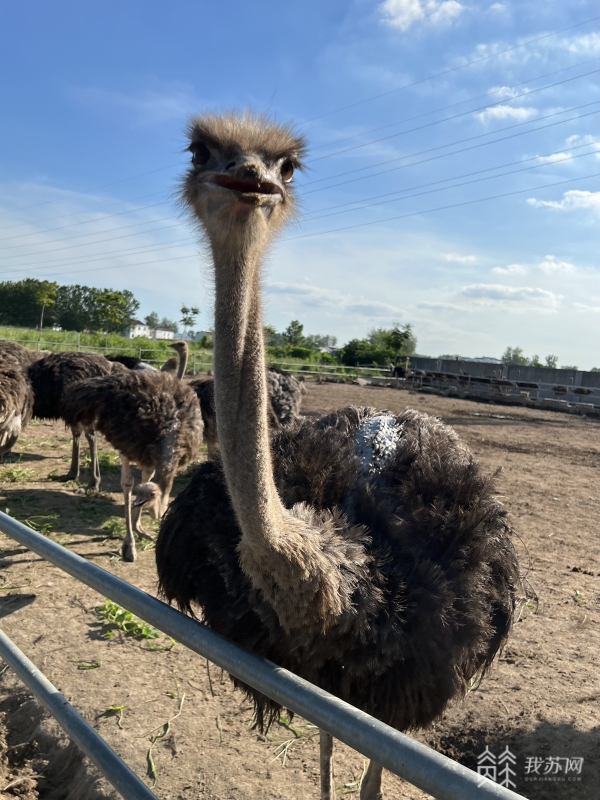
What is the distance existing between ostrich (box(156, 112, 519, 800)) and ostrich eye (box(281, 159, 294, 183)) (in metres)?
0.01

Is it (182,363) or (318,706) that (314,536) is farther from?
(182,363)

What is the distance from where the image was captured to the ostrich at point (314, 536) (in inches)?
61.8

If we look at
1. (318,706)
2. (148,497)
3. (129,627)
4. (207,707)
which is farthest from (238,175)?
(148,497)

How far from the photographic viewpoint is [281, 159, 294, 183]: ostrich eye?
1.82 metres

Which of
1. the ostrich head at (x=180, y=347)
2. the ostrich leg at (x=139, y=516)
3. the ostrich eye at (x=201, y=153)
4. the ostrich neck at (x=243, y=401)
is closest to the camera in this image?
the ostrich neck at (x=243, y=401)

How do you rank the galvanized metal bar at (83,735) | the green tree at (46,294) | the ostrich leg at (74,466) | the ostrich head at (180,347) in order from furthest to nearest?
the green tree at (46,294)
the ostrich head at (180,347)
the ostrich leg at (74,466)
the galvanized metal bar at (83,735)

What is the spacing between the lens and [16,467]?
689 centimetres

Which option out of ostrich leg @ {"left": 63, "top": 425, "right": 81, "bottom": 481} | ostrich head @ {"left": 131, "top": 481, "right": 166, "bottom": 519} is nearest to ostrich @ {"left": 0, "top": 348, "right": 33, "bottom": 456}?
ostrich leg @ {"left": 63, "top": 425, "right": 81, "bottom": 481}

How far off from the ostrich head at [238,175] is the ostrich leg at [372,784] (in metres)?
1.72

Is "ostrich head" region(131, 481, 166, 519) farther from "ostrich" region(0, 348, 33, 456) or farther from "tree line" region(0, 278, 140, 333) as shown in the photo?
"tree line" region(0, 278, 140, 333)

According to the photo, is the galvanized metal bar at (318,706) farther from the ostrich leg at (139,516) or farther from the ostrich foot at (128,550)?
the ostrich foot at (128,550)

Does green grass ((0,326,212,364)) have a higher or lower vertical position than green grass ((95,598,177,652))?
higher

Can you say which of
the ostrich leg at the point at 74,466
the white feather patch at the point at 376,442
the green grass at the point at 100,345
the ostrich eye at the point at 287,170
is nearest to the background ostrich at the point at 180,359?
the ostrich leg at the point at 74,466

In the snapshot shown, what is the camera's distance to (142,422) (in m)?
4.75
